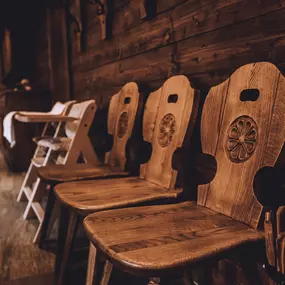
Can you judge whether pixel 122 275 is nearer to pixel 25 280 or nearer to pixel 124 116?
pixel 25 280

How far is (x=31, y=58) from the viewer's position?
668cm

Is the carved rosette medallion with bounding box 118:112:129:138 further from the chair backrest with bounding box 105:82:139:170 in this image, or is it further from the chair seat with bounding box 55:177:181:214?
the chair seat with bounding box 55:177:181:214

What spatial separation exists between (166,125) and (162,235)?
80 centimetres

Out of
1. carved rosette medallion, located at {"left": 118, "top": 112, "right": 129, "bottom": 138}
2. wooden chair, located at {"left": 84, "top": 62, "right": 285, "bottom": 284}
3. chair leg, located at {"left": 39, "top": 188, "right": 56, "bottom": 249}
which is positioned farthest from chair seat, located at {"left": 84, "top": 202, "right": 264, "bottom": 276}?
carved rosette medallion, located at {"left": 118, "top": 112, "right": 129, "bottom": 138}

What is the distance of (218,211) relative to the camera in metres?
1.25

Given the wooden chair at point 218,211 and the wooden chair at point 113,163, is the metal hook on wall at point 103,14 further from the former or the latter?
the wooden chair at point 218,211

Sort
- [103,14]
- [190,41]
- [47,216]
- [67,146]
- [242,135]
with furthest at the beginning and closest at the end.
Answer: [103,14]
[67,146]
[47,216]
[190,41]
[242,135]

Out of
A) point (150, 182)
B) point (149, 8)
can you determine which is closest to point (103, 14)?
point (149, 8)

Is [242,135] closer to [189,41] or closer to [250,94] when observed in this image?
[250,94]

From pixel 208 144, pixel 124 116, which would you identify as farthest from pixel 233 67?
pixel 124 116

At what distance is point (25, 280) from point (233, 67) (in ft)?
5.05

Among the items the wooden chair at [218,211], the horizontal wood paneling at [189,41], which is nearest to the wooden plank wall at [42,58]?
the horizontal wood paneling at [189,41]

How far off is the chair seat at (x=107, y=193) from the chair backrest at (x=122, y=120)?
38 cm

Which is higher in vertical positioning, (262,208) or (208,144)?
(208,144)
